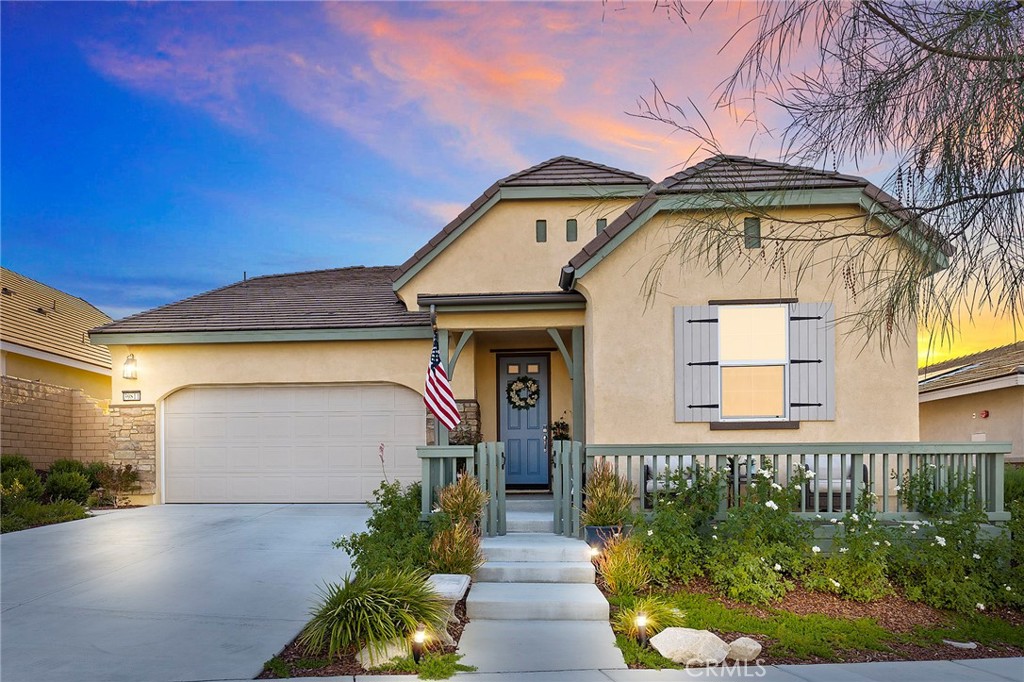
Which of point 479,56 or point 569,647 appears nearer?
point 569,647

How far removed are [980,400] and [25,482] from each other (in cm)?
1793

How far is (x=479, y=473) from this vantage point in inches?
336

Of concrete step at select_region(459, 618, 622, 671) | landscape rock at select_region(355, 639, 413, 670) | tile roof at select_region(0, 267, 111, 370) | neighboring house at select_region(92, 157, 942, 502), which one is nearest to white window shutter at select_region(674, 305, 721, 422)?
neighboring house at select_region(92, 157, 942, 502)

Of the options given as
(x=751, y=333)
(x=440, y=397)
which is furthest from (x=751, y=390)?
(x=440, y=397)

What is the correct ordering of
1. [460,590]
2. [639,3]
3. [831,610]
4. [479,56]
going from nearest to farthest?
[639,3] < [460,590] < [831,610] < [479,56]

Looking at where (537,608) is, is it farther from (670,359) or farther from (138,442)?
A: (138,442)

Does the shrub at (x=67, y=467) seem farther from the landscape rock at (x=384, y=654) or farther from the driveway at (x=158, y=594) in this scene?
the landscape rock at (x=384, y=654)

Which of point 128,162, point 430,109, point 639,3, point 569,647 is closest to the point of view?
point 639,3

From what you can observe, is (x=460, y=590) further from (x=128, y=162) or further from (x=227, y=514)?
(x=128, y=162)

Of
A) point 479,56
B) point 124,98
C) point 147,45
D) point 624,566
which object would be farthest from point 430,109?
point 624,566

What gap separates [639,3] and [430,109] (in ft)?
28.2

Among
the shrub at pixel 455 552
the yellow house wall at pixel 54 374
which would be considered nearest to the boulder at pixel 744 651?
the shrub at pixel 455 552

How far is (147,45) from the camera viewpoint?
12.1 meters

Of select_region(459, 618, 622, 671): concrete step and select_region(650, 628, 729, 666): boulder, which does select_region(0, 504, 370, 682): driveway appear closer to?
select_region(459, 618, 622, 671): concrete step
